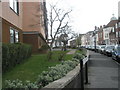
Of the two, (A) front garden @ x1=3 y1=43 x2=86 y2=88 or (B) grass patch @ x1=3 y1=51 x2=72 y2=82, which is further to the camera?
(B) grass patch @ x1=3 y1=51 x2=72 y2=82

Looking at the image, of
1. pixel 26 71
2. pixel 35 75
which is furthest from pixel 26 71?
pixel 35 75

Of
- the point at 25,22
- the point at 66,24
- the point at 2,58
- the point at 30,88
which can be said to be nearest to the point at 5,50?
the point at 2,58

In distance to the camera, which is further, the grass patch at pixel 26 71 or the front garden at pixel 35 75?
the grass patch at pixel 26 71

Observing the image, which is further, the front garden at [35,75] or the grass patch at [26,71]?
the grass patch at [26,71]

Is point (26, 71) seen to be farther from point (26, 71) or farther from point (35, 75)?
point (35, 75)

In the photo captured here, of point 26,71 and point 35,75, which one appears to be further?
point 26,71

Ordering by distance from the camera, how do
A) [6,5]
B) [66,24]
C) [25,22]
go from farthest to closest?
1. [66,24]
2. [25,22]
3. [6,5]

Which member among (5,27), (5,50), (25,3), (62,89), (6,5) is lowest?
(62,89)

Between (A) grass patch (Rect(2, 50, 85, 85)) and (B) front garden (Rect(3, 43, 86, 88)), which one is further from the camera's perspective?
(A) grass patch (Rect(2, 50, 85, 85))

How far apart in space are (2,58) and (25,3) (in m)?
21.5

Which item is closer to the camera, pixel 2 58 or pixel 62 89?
pixel 62 89

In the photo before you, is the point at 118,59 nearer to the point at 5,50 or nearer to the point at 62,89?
the point at 5,50

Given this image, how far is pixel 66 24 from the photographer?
112 ft

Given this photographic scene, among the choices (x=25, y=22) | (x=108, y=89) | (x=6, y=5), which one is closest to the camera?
(x=108, y=89)
